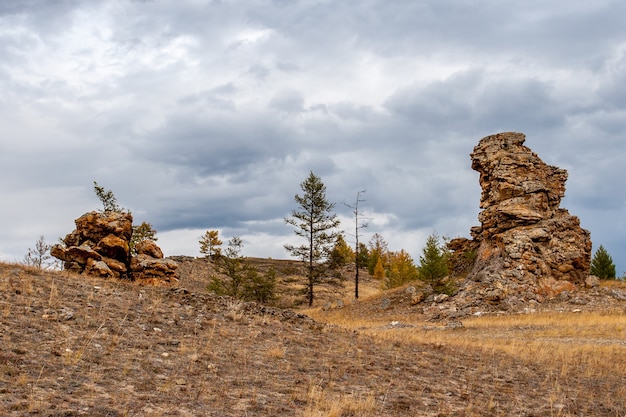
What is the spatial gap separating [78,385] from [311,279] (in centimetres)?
4038

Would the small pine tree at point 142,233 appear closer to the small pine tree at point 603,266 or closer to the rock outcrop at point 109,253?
the rock outcrop at point 109,253

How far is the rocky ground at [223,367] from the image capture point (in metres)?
9.12

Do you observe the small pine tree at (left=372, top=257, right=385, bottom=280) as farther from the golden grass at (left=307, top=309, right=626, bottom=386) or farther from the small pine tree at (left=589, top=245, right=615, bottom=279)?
the golden grass at (left=307, top=309, right=626, bottom=386)

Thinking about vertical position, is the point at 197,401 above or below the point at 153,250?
below

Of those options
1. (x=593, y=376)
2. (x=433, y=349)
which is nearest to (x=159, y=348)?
(x=433, y=349)

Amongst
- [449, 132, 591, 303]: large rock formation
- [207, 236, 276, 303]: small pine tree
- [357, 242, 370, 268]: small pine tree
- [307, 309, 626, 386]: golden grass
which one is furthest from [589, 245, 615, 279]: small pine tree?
[357, 242, 370, 268]: small pine tree

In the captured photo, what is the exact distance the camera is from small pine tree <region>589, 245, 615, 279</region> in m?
53.0

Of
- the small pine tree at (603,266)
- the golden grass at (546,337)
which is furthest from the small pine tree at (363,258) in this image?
the golden grass at (546,337)

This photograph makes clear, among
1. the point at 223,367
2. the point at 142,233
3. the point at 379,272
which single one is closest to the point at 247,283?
the point at 142,233

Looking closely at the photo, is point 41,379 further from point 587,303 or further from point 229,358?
point 587,303

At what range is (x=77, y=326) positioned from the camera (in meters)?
13.0

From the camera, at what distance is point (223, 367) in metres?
11.8

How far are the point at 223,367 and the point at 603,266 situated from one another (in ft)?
173

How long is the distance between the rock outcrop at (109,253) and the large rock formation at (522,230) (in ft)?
78.3
